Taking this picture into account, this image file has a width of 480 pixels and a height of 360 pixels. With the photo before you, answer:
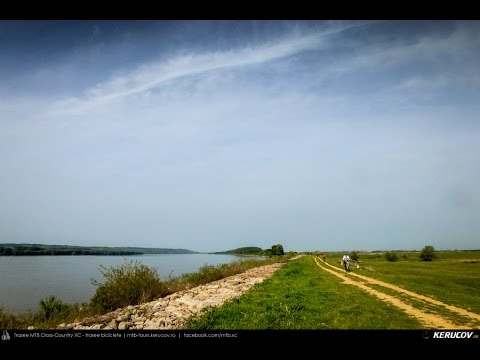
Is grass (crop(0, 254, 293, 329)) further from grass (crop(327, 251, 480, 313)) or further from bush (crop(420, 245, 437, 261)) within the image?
bush (crop(420, 245, 437, 261))

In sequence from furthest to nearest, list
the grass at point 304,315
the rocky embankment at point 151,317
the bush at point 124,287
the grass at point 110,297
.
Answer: the bush at point 124,287, the grass at point 110,297, the rocky embankment at point 151,317, the grass at point 304,315

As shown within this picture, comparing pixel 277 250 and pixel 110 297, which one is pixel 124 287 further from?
pixel 277 250

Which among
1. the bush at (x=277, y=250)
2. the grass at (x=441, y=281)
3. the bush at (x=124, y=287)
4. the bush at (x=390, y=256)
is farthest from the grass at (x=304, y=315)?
the bush at (x=277, y=250)

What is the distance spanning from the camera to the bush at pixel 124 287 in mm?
11594

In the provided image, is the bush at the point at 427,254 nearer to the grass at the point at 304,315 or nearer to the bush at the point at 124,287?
the grass at the point at 304,315

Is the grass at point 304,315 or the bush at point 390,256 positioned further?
the bush at point 390,256

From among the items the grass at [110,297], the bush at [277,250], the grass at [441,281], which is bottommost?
the bush at [277,250]

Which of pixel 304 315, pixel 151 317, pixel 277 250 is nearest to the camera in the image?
pixel 304 315

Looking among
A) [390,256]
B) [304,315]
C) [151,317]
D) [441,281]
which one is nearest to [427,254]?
[390,256]

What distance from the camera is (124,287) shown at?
39.1 ft

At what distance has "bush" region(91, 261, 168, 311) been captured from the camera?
1159cm
